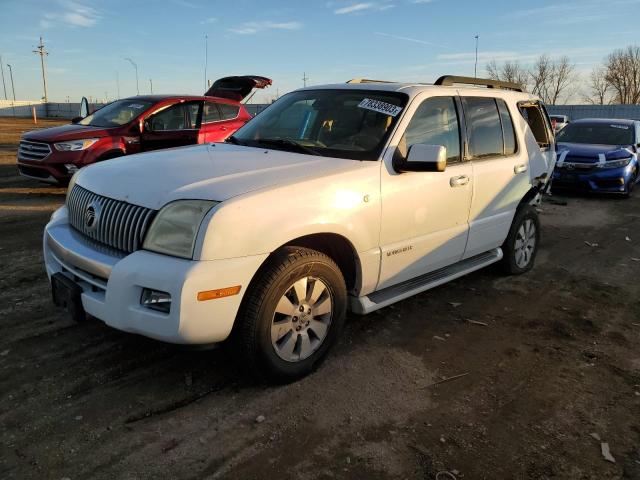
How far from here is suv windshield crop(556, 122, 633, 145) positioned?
1120 centimetres

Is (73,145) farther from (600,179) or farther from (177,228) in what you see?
(600,179)

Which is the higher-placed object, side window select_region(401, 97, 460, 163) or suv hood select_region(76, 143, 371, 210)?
side window select_region(401, 97, 460, 163)

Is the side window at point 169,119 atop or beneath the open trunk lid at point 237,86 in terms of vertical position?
beneath

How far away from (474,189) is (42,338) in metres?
3.48

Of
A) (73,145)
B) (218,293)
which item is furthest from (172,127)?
(218,293)

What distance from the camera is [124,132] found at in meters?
8.86

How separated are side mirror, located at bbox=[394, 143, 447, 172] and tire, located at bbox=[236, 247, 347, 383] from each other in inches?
35.7

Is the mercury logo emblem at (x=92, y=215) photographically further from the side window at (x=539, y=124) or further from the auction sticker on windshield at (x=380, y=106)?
the side window at (x=539, y=124)

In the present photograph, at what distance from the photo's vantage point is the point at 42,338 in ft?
11.9

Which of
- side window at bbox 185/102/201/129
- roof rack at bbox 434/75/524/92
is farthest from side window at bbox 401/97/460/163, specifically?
side window at bbox 185/102/201/129

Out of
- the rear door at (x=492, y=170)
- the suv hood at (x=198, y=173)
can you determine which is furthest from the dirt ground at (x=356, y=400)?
the suv hood at (x=198, y=173)

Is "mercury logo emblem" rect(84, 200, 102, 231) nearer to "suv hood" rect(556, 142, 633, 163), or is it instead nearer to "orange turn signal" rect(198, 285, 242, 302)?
"orange turn signal" rect(198, 285, 242, 302)

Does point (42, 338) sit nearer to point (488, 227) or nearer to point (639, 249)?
point (488, 227)

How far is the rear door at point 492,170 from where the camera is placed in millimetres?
4422
